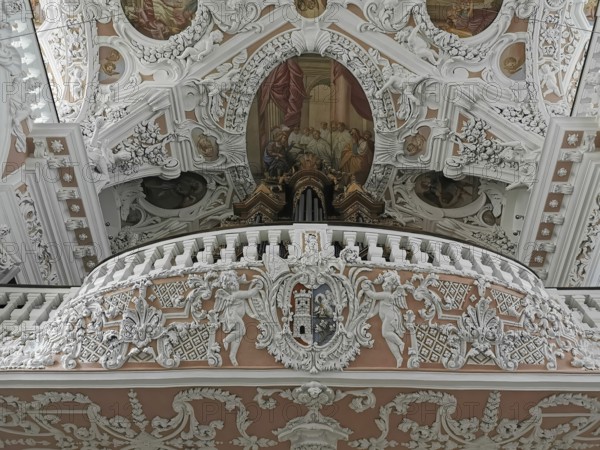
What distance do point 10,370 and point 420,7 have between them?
939cm

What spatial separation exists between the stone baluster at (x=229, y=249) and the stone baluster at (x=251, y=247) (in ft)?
0.45

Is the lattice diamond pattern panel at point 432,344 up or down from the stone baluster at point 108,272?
down

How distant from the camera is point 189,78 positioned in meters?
14.2

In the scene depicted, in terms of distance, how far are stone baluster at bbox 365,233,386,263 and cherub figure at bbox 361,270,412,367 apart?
0.89 feet

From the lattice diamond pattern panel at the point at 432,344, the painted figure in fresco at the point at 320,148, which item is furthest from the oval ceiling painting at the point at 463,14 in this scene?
the lattice diamond pattern panel at the point at 432,344

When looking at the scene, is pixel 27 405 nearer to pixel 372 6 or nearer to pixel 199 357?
pixel 199 357

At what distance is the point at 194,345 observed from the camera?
8.30 m

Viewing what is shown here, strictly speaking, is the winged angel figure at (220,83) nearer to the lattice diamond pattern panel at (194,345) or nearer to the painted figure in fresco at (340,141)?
the painted figure in fresco at (340,141)

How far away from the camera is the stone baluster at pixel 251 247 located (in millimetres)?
9000

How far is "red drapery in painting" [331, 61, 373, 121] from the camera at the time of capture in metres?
14.8

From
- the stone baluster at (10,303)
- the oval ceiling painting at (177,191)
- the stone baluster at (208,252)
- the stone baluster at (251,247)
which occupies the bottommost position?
the oval ceiling painting at (177,191)

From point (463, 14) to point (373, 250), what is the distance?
22.5 ft

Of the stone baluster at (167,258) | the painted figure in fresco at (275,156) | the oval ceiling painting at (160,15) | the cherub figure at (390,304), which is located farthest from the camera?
the painted figure in fresco at (275,156)

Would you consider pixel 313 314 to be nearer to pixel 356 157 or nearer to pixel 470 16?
pixel 356 157
